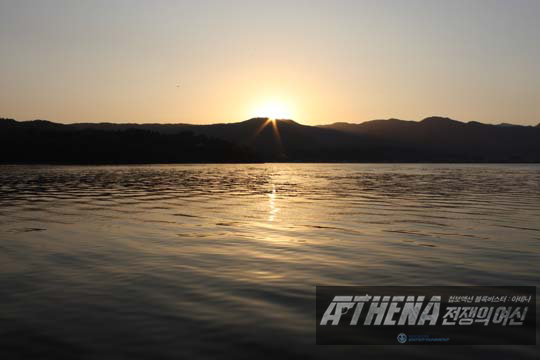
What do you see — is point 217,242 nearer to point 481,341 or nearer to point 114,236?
point 114,236

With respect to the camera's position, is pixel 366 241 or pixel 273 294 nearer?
pixel 273 294

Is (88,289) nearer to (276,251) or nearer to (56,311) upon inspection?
(56,311)

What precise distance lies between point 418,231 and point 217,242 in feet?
34.8

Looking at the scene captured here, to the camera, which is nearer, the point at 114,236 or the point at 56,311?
the point at 56,311

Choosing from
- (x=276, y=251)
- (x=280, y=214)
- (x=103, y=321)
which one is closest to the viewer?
(x=103, y=321)

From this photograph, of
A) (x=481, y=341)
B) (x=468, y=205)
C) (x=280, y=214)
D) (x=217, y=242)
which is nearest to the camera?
(x=481, y=341)

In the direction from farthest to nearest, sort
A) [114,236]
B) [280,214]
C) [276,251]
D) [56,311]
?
1. [280,214]
2. [114,236]
3. [276,251]
4. [56,311]

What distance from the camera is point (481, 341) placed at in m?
8.83

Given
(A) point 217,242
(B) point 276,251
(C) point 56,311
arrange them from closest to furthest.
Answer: (C) point 56,311
(B) point 276,251
(A) point 217,242

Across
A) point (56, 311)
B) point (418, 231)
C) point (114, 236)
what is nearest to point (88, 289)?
point (56, 311)

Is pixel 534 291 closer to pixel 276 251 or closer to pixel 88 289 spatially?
pixel 276 251

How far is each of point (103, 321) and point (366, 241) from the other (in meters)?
13.1

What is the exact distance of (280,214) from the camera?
31203 millimetres

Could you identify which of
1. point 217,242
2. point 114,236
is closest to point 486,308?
point 217,242
